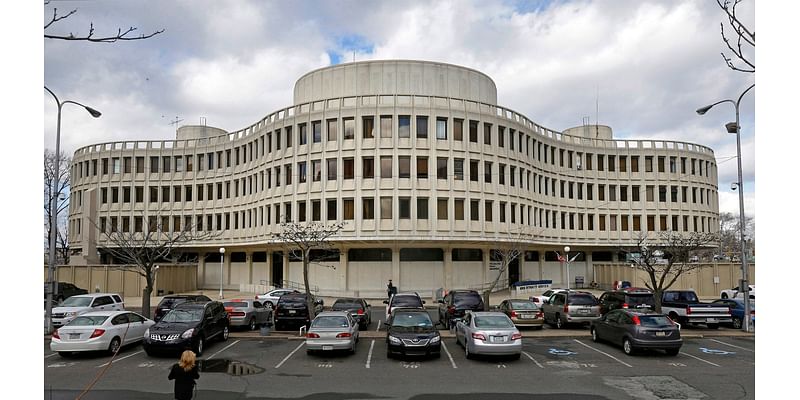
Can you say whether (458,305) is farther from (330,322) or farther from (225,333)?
(225,333)

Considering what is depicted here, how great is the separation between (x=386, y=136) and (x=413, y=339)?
25.7 metres

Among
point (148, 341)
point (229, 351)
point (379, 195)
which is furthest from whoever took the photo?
point (379, 195)

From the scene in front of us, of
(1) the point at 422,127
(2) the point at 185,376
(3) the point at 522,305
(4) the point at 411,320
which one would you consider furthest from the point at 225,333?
(1) the point at 422,127

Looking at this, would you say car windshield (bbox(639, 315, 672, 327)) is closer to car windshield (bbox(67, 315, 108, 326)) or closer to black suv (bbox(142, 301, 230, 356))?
black suv (bbox(142, 301, 230, 356))

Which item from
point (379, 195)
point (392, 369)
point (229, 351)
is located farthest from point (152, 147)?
point (392, 369)

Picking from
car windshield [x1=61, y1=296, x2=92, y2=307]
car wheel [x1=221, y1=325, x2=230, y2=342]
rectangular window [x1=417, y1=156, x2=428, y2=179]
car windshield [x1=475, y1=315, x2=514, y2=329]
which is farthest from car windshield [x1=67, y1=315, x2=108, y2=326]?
rectangular window [x1=417, y1=156, x2=428, y2=179]

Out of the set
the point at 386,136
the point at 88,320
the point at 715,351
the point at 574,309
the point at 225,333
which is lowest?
the point at 715,351

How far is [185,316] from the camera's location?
1895cm

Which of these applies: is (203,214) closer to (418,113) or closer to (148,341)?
(418,113)

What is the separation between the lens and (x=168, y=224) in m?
56.1

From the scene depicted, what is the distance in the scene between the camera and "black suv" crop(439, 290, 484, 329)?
2430 cm

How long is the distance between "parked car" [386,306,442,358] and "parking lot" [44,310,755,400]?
1.16ft

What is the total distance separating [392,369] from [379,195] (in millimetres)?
25069

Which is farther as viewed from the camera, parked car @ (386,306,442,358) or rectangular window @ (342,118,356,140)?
rectangular window @ (342,118,356,140)
